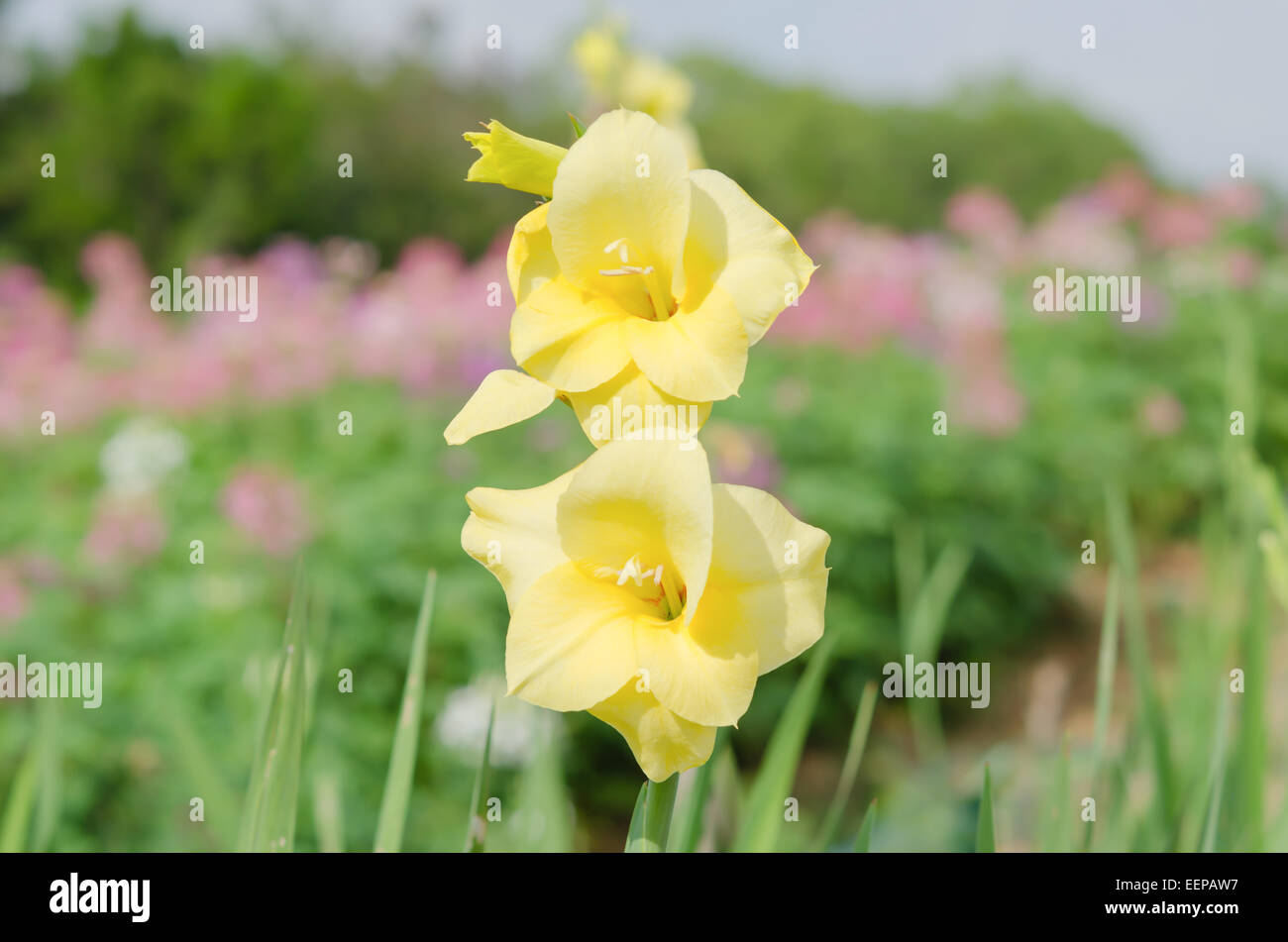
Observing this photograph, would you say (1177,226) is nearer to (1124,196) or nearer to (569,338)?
(1124,196)

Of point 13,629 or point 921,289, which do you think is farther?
point 921,289

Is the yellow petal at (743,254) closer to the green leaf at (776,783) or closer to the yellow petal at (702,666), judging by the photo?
the yellow petal at (702,666)

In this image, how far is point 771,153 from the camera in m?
13.3

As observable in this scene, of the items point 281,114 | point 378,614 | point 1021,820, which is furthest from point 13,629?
point 281,114

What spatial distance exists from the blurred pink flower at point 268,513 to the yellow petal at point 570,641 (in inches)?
79.8

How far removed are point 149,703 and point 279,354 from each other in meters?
1.49

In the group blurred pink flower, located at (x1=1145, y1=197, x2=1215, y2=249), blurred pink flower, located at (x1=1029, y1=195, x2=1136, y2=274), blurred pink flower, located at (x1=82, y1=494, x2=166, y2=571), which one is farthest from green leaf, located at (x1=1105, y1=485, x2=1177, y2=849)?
blurred pink flower, located at (x1=1145, y1=197, x2=1215, y2=249)

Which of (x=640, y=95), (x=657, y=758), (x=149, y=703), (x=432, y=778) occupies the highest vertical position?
(x=640, y=95)

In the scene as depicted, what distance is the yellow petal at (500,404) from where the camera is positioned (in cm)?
51

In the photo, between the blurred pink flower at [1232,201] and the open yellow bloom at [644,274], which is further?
the blurred pink flower at [1232,201]

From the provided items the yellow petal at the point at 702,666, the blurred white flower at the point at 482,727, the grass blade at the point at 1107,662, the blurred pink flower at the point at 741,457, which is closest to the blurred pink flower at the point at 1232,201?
the blurred pink flower at the point at 741,457

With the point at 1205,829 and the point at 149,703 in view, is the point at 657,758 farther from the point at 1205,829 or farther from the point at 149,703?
the point at 149,703

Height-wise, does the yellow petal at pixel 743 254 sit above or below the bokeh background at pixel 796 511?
above

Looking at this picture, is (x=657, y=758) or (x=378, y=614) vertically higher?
(x=657, y=758)
